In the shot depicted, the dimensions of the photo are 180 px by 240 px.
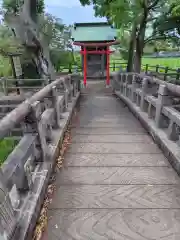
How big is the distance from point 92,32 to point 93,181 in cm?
1559

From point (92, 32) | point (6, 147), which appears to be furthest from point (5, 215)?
point (92, 32)

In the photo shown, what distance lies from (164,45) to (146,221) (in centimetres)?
2411

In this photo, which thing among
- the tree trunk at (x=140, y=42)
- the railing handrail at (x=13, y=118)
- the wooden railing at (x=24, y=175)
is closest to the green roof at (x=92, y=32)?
the tree trunk at (x=140, y=42)

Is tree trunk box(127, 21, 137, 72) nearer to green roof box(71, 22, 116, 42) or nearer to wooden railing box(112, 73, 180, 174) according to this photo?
green roof box(71, 22, 116, 42)

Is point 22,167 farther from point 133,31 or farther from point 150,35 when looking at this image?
point 150,35

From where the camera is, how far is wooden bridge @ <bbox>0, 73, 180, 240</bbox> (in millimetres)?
1809

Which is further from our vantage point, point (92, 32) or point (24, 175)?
point (92, 32)

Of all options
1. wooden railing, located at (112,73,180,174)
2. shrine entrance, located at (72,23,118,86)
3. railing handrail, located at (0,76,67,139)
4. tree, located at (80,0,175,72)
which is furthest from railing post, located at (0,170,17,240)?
shrine entrance, located at (72,23,118,86)

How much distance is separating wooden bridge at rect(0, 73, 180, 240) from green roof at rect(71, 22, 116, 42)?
12618mm

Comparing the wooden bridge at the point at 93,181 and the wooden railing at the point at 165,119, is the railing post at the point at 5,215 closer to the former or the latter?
the wooden bridge at the point at 93,181

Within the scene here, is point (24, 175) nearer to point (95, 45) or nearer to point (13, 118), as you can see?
point (13, 118)

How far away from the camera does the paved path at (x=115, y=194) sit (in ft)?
6.19

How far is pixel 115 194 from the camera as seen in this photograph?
2314 mm

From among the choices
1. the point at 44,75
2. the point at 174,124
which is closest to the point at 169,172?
the point at 174,124
